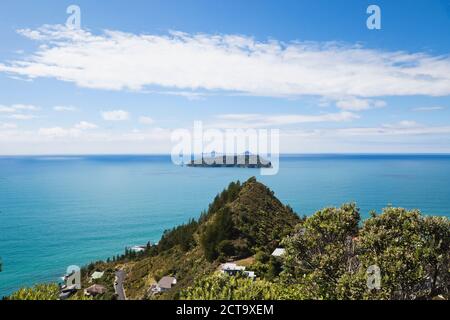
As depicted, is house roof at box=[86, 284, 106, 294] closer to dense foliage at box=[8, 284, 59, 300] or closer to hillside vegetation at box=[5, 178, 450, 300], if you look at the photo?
hillside vegetation at box=[5, 178, 450, 300]

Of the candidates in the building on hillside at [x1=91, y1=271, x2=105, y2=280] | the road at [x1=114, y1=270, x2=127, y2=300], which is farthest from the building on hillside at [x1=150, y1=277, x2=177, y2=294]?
the building on hillside at [x1=91, y1=271, x2=105, y2=280]

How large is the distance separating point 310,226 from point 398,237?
464 cm

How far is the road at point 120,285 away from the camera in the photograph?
174 ft

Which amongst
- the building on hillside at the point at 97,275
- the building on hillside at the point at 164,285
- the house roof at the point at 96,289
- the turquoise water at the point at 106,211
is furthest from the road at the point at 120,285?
the turquoise water at the point at 106,211

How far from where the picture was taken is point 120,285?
6044 centimetres

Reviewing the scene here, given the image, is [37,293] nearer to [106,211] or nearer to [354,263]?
[354,263]

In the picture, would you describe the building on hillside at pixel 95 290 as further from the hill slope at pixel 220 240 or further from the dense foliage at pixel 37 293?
the dense foliage at pixel 37 293

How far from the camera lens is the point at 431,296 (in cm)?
2003

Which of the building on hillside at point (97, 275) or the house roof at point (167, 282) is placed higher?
the house roof at point (167, 282)

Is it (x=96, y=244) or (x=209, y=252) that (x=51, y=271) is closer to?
(x=96, y=244)

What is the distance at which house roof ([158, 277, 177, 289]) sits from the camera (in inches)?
1946

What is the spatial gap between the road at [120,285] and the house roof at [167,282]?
555cm

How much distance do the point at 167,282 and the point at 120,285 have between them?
13800 mm
